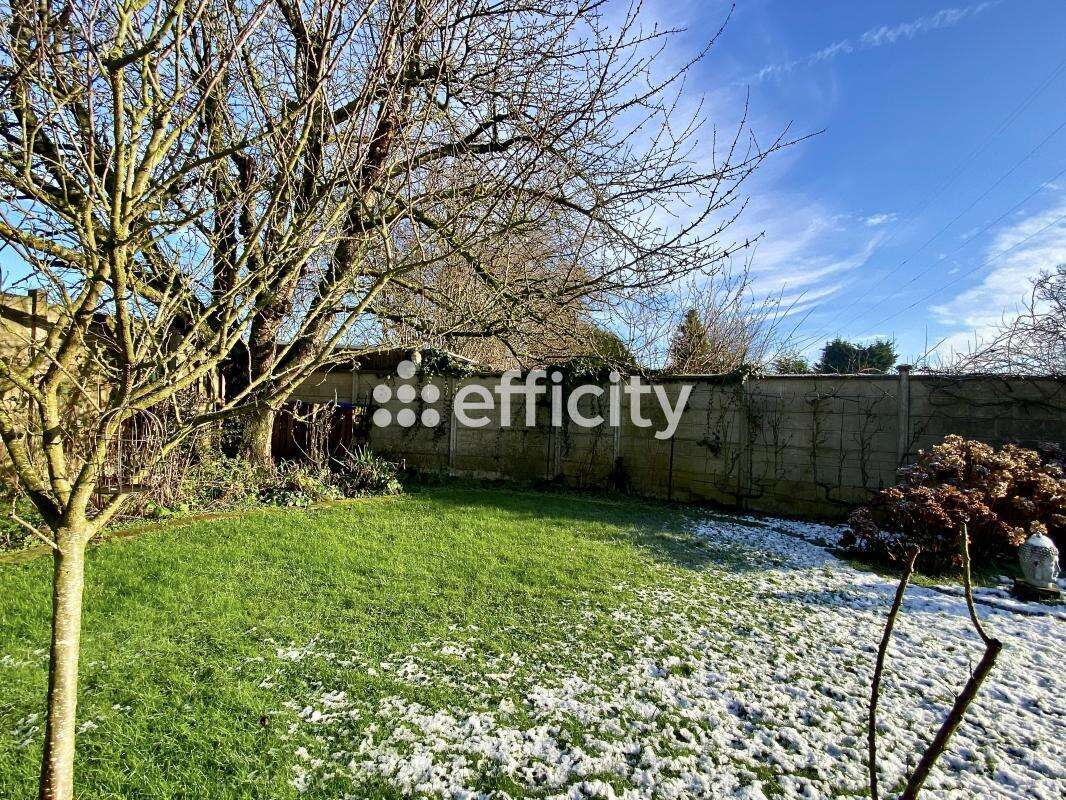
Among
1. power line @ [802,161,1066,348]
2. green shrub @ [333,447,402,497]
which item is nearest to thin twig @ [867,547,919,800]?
green shrub @ [333,447,402,497]

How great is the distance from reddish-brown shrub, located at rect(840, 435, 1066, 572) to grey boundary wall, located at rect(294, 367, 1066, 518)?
0.97 metres

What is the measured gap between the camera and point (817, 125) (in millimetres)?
2443

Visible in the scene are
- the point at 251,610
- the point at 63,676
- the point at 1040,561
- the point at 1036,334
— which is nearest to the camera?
the point at 63,676

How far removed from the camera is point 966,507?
4.91m

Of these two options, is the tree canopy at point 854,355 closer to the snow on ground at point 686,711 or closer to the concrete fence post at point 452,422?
the concrete fence post at point 452,422

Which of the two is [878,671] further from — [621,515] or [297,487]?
[297,487]

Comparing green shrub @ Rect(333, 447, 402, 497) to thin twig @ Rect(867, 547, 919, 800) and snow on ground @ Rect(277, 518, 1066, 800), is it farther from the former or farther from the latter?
thin twig @ Rect(867, 547, 919, 800)

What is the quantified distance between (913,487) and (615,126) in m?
5.13

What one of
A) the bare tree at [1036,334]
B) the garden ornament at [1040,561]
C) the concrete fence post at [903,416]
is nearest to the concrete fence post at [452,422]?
the concrete fence post at [903,416]

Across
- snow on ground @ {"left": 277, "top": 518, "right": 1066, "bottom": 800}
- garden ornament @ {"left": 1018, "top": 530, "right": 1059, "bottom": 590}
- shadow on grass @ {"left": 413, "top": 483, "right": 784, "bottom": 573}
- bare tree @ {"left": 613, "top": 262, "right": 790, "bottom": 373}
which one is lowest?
snow on ground @ {"left": 277, "top": 518, "right": 1066, "bottom": 800}

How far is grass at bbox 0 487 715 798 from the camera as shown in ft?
6.40

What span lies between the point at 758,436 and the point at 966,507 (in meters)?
2.83

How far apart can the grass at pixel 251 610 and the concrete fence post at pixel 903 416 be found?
3.34m

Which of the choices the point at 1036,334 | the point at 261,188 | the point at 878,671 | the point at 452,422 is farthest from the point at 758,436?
the point at 878,671
